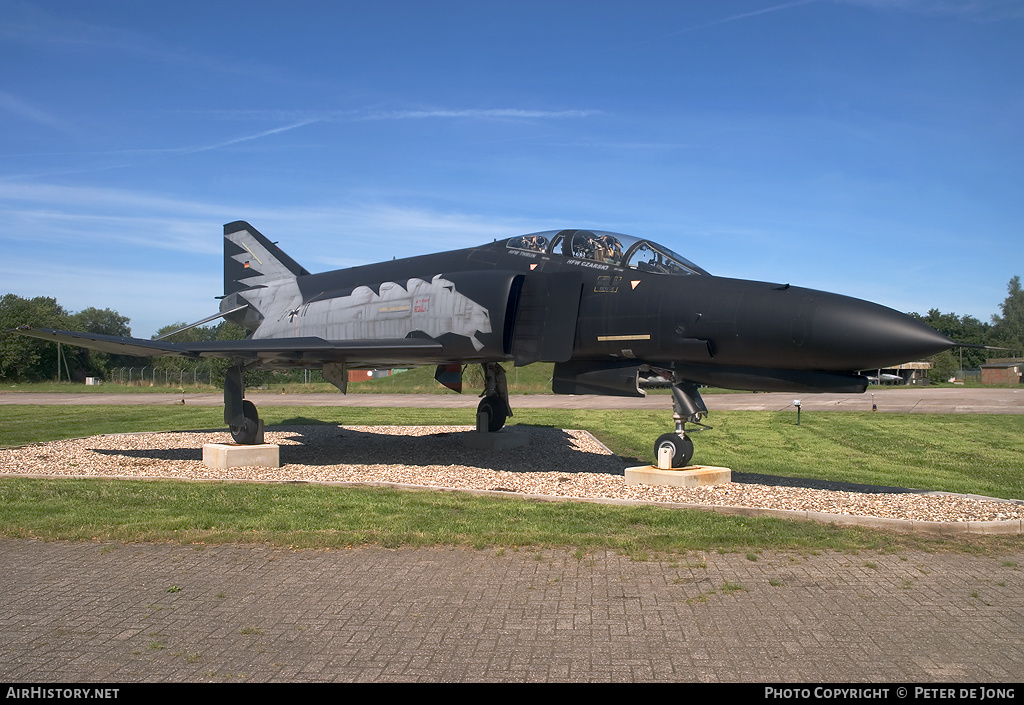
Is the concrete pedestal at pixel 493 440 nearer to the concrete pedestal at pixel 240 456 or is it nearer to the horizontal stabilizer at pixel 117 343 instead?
the concrete pedestal at pixel 240 456

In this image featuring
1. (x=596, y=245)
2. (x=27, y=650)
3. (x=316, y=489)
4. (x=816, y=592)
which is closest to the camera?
(x=27, y=650)

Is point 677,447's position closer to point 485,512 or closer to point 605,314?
point 605,314

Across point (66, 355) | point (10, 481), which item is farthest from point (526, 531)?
point (66, 355)

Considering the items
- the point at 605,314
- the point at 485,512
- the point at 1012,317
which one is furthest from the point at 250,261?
the point at 1012,317

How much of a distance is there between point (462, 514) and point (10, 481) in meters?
6.66

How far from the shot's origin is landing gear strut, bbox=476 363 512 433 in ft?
47.2

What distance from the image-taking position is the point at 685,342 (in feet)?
30.3

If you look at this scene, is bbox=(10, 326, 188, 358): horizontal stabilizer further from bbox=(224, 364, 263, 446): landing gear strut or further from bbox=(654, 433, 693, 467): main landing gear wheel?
bbox=(654, 433, 693, 467): main landing gear wheel

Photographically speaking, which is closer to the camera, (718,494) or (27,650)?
(27,650)

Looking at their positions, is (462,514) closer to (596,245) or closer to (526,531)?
(526,531)

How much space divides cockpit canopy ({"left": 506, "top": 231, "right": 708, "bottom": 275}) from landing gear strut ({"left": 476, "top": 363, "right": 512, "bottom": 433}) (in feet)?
12.6

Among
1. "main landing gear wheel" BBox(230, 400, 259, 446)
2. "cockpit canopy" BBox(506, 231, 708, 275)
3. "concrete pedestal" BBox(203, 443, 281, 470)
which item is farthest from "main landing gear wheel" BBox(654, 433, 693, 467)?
"main landing gear wheel" BBox(230, 400, 259, 446)

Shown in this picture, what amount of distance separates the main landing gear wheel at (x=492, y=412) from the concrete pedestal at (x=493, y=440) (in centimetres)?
14

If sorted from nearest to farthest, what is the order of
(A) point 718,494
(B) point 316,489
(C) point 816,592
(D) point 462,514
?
(C) point 816,592, (D) point 462,514, (A) point 718,494, (B) point 316,489
